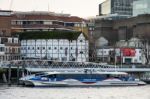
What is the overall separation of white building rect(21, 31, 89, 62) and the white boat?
3146 cm

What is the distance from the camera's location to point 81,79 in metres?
111

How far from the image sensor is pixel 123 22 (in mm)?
183000

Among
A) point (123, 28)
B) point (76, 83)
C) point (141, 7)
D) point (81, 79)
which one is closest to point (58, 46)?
point (81, 79)

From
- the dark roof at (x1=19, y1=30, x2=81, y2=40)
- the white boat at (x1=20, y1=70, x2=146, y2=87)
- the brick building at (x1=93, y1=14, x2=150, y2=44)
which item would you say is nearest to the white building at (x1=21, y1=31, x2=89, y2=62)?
the dark roof at (x1=19, y1=30, x2=81, y2=40)

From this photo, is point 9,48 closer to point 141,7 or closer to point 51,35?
point 51,35

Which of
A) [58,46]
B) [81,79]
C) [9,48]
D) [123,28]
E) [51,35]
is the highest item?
[123,28]

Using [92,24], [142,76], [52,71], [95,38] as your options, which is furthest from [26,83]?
[92,24]

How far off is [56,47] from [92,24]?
52.8 m

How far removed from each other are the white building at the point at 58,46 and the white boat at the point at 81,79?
103 feet

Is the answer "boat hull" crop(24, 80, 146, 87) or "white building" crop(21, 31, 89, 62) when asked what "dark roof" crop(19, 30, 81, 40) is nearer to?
"white building" crop(21, 31, 89, 62)

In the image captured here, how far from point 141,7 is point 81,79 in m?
84.8

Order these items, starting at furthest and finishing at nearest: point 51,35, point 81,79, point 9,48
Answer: point 51,35 < point 9,48 < point 81,79

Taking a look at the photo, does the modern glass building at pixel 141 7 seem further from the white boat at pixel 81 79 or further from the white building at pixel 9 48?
the white boat at pixel 81 79

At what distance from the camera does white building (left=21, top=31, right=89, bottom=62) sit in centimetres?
14362
